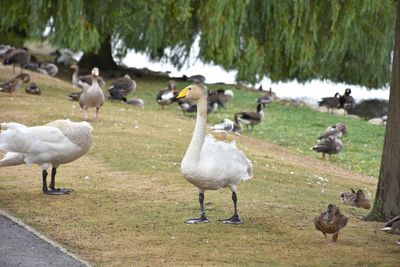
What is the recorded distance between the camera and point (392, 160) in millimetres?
11391

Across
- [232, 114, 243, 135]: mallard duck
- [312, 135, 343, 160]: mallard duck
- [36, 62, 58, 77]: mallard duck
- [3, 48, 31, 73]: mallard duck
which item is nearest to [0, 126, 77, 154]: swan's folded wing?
[312, 135, 343, 160]: mallard duck

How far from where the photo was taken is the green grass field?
31.0 feet

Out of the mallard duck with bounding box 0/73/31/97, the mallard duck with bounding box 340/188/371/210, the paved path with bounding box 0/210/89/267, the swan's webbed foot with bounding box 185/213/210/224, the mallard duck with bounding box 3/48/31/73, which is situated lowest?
the paved path with bounding box 0/210/89/267

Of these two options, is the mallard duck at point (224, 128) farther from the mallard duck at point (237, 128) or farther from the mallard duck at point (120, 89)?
the mallard duck at point (120, 89)

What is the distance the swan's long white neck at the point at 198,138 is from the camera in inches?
397

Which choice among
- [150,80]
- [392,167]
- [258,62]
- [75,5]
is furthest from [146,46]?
[392,167]

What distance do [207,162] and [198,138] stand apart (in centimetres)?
28

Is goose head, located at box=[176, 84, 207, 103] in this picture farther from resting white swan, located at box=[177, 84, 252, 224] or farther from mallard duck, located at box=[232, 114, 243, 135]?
mallard duck, located at box=[232, 114, 243, 135]

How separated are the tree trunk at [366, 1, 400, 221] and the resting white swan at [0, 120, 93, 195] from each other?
11.8 ft

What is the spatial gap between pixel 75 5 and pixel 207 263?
905cm

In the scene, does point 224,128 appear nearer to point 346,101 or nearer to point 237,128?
point 237,128

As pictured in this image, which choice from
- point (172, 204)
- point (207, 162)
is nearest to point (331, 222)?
point (207, 162)

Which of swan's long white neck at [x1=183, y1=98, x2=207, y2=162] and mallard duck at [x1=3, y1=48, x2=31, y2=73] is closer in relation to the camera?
swan's long white neck at [x1=183, y1=98, x2=207, y2=162]

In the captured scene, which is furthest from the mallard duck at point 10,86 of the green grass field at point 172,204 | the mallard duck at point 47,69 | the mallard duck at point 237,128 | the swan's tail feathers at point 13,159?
the swan's tail feathers at point 13,159
